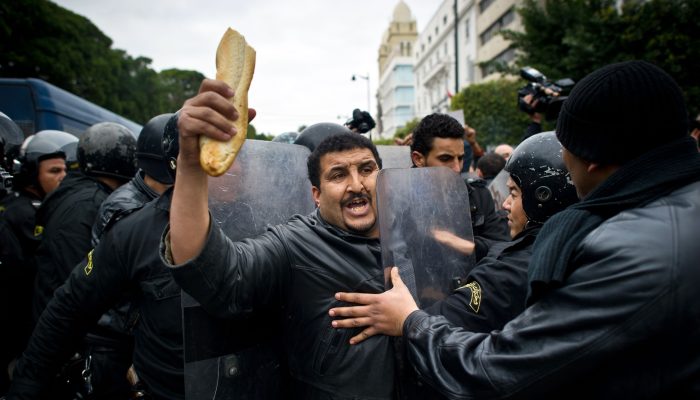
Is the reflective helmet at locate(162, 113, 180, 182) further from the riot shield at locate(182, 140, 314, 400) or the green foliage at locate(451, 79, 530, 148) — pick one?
the green foliage at locate(451, 79, 530, 148)

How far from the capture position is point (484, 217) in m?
2.99

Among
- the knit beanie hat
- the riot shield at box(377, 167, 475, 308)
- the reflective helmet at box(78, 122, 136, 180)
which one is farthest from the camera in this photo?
the reflective helmet at box(78, 122, 136, 180)

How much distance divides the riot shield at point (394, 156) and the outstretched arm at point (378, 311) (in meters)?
2.64

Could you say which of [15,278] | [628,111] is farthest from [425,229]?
[15,278]

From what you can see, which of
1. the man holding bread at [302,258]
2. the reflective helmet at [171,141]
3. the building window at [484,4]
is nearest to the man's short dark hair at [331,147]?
the man holding bread at [302,258]

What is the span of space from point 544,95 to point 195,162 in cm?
328

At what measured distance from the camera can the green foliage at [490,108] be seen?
1939 cm

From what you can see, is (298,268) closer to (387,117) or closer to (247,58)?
(247,58)

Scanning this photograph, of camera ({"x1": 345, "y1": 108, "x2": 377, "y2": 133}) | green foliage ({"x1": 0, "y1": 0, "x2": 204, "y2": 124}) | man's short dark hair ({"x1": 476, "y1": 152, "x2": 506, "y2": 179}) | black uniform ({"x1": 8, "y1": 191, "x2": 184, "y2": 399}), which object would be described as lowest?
black uniform ({"x1": 8, "y1": 191, "x2": 184, "y2": 399})

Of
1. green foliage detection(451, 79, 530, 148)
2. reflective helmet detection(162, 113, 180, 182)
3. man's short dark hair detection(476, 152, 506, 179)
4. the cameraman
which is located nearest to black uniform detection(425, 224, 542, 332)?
reflective helmet detection(162, 113, 180, 182)

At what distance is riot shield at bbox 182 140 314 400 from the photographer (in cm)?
162

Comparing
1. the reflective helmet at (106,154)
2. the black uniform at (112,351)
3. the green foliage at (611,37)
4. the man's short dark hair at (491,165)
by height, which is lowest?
the black uniform at (112,351)

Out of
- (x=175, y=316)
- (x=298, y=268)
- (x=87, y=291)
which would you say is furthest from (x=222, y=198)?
(x=87, y=291)

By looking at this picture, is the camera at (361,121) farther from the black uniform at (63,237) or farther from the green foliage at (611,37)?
the green foliage at (611,37)
